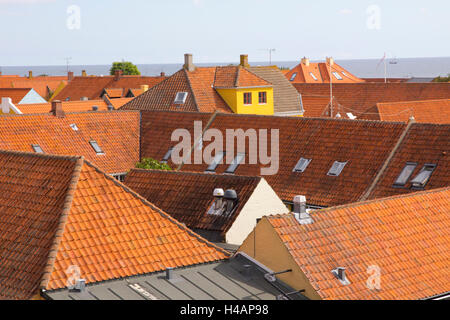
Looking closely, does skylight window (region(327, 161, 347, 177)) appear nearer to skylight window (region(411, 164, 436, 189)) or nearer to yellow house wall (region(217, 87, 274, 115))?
skylight window (region(411, 164, 436, 189))

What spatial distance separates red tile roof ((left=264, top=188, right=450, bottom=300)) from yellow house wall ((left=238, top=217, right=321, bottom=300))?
13cm

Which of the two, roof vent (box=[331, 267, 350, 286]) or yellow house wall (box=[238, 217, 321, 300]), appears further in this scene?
roof vent (box=[331, 267, 350, 286])

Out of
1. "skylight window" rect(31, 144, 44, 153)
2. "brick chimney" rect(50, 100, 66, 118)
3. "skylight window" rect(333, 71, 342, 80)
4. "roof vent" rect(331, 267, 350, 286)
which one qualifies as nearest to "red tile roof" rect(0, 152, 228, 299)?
"roof vent" rect(331, 267, 350, 286)

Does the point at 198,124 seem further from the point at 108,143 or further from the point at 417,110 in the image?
the point at 417,110

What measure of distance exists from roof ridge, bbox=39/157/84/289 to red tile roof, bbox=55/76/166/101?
6665cm

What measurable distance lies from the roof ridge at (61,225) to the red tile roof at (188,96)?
3243cm

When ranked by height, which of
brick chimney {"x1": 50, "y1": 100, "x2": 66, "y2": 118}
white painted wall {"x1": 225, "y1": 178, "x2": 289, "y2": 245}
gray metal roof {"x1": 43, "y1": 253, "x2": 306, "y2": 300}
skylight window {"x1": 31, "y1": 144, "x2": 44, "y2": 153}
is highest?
brick chimney {"x1": 50, "y1": 100, "x2": 66, "y2": 118}

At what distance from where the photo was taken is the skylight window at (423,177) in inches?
1435

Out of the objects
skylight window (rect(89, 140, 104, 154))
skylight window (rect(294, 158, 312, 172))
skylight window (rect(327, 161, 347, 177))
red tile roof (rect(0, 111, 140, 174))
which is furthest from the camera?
skylight window (rect(89, 140, 104, 154))

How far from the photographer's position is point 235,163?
140 ft

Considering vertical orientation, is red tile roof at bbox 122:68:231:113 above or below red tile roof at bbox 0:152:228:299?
above

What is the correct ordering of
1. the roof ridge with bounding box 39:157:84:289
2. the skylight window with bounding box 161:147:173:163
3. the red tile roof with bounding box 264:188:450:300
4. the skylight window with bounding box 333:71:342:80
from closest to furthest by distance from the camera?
the roof ridge with bounding box 39:157:84:289
the red tile roof with bounding box 264:188:450:300
the skylight window with bounding box 161:147:173:163
the skylight window with bounding box 333:71:342:80

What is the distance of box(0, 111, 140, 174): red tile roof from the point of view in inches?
1762

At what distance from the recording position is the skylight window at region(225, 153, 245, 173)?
42.2 metres
